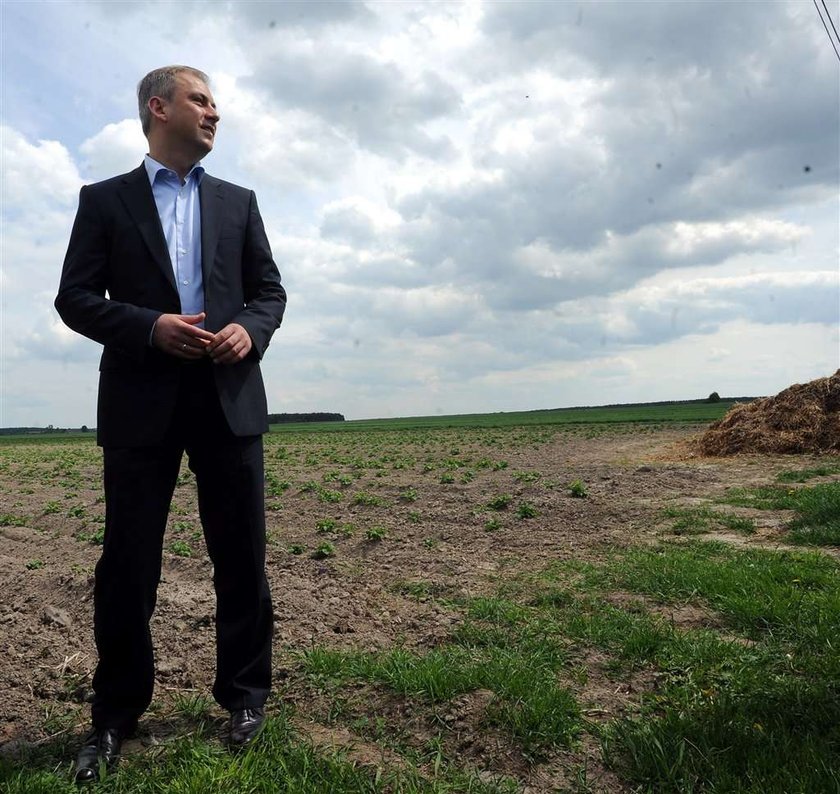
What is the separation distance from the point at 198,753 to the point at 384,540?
15.6 feet

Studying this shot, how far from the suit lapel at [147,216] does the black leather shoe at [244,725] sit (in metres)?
1.75

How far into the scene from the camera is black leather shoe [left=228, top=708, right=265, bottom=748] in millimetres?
2762

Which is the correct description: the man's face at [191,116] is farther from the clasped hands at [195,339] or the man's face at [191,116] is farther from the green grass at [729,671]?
the green grass at [729,671]

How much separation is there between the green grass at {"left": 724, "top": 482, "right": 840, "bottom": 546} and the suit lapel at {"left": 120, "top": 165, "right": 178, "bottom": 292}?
19.8 ft

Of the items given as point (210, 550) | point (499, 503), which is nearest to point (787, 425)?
point (499, 503)

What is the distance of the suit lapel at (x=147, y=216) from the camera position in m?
2.79

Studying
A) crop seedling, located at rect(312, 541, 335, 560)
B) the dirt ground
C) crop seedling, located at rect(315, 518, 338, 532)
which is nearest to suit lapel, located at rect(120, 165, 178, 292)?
the dirt ground

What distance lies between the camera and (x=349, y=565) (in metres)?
6.21

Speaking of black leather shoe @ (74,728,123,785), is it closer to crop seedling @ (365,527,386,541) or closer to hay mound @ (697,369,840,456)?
crop seedling @ (365,527,386,541)

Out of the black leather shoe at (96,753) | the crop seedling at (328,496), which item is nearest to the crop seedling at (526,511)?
the crop seedling at (328,496)

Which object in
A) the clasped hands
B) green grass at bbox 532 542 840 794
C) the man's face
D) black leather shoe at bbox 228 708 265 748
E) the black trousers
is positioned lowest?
green grass at bbox 532 542 840 794

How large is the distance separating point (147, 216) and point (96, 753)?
6.90 feet

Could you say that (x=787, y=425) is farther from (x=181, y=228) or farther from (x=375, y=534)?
(x=181, y=228)

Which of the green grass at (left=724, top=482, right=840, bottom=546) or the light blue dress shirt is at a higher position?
the light blue dress shirt
